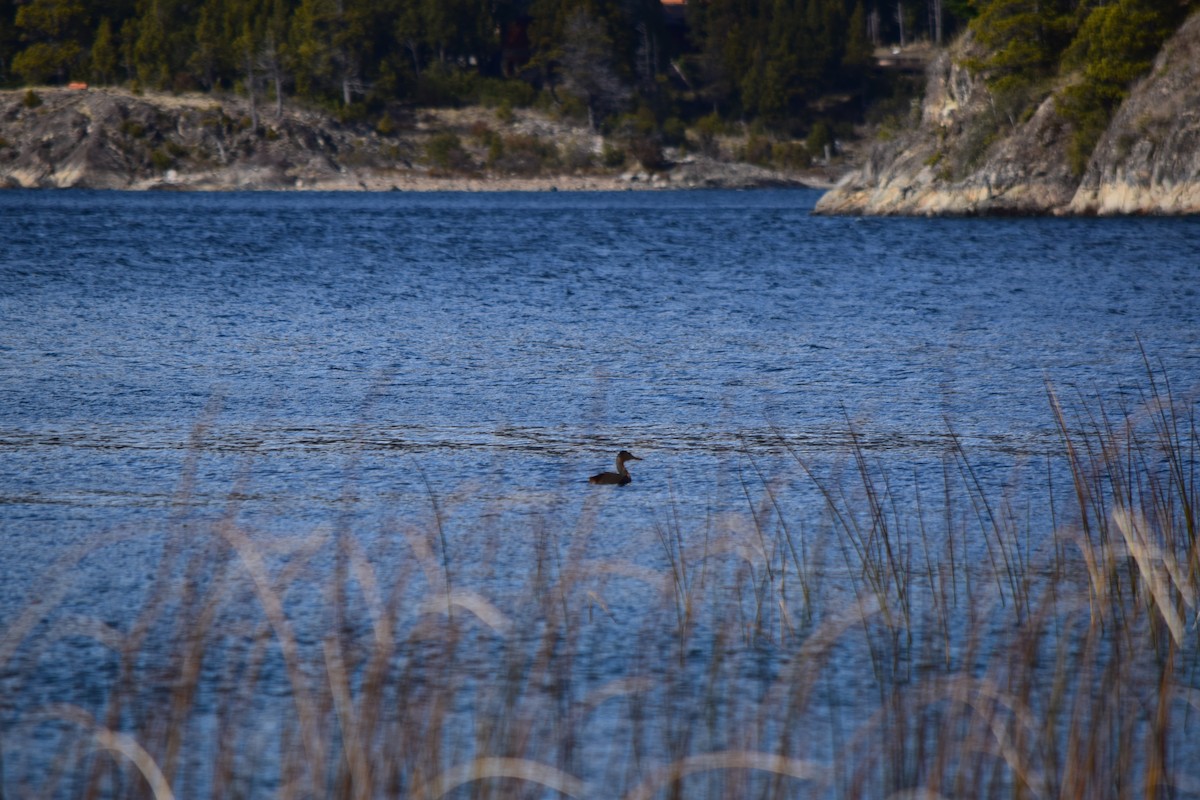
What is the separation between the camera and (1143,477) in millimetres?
11203

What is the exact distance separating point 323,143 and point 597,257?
91675mm

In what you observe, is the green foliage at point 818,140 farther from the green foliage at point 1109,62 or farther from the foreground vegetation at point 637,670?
the foreground vegetation at point 637,670

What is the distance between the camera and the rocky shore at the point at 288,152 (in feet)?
395

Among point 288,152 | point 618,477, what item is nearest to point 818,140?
point 288,152

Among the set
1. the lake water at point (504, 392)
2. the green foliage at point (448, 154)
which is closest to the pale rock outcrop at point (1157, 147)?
the lake water at point (504, 392)

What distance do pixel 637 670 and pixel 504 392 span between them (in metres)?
9.32

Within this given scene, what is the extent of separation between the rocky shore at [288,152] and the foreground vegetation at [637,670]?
117446 mm

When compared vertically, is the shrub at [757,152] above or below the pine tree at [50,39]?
below

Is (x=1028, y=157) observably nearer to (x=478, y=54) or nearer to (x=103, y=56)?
(x=478, y=54)

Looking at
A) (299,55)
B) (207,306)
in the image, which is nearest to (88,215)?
(207,306)

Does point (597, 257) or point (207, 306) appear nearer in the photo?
point (207, 306)

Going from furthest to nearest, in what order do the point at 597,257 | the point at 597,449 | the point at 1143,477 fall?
1. the point at 597,257
2. the point at 597,449
3. the point at 1143,477

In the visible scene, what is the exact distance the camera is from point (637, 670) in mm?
7137

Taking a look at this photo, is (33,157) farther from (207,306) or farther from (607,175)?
(207,306)
